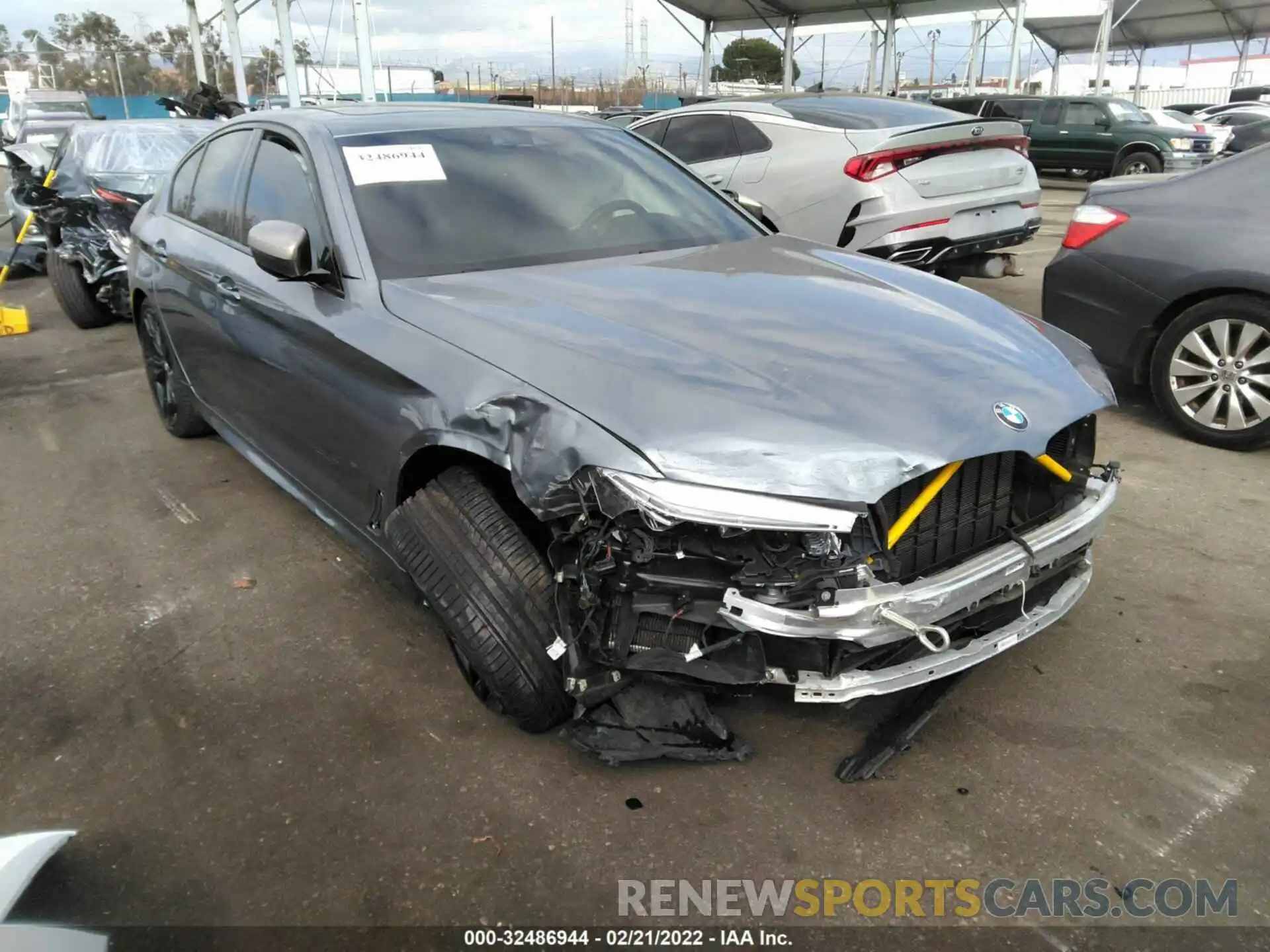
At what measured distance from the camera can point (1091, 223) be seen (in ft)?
16.4

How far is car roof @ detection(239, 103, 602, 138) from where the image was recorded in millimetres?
3316

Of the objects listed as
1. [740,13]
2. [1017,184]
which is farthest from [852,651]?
[740,13]

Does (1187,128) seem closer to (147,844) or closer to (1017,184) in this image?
(1017,184)

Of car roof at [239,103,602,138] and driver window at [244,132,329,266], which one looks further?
car roof at [239,103,602,138]

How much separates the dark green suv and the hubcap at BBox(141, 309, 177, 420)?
16.2 m

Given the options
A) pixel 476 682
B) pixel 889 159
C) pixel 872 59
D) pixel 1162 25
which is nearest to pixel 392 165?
pixel 476 682

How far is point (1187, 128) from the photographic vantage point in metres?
18.1

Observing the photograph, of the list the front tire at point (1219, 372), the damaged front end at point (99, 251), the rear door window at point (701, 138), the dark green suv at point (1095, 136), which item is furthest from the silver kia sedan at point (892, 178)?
the dark green suv at point (1095, 136)

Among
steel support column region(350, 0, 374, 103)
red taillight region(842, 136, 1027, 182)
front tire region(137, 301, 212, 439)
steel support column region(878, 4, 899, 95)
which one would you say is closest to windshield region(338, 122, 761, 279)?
front tire region(137, 301, 212, 439)

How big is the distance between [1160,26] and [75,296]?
45.9 meters

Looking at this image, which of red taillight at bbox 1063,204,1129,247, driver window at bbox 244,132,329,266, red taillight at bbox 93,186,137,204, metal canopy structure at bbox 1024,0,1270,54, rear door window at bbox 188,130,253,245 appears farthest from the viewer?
metal canopy structure at bbox 1024,0,1270,54

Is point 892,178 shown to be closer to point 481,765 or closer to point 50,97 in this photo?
point 481,765

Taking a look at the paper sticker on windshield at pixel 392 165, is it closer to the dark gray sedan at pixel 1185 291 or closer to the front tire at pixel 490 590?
the front tire at pixel 490 590

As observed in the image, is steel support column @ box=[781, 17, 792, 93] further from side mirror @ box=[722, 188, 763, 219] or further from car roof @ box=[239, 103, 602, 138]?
car roof @ box=[239, 103, 602, 138]
